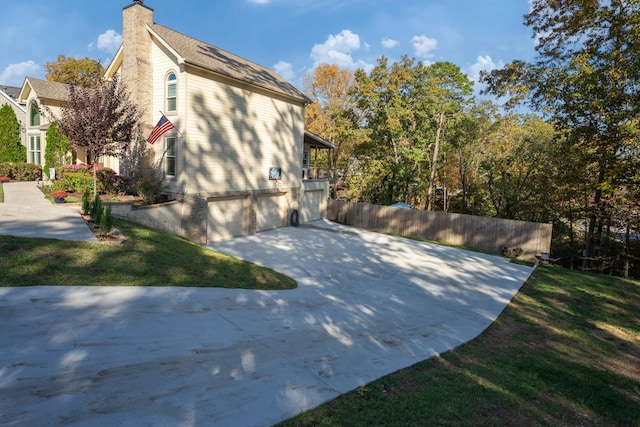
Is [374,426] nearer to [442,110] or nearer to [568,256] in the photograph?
[568,256]

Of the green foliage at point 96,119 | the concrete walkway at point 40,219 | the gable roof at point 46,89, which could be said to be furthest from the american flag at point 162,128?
the gable roof at point 46,89

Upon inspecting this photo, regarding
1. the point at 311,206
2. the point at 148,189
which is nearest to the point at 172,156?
the point at 148,189

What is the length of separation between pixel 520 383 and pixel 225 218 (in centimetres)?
1364

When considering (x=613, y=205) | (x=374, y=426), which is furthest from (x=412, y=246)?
(x=374, y=426)

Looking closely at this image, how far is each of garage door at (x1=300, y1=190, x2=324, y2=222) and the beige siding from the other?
2.65m

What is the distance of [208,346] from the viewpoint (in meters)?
5.58

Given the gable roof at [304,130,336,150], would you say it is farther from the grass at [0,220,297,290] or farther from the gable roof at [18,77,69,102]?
the gable roof at [18,77,69,102]

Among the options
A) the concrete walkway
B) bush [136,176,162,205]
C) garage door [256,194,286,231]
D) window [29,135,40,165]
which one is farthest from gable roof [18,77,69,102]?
garage door [256,194,286,231]

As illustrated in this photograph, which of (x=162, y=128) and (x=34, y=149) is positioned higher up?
(x=162, y=128)

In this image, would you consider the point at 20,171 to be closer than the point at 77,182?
No

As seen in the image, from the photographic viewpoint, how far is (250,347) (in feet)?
19.1

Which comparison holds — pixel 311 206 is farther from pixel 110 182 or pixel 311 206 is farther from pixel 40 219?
pixel 40 219

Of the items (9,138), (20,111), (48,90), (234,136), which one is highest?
(48,90)

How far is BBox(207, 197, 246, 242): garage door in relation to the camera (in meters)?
16.0
